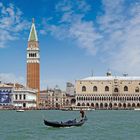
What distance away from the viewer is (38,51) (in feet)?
375

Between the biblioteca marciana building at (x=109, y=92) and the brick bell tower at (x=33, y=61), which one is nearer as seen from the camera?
the biblioteca marciana building at (x=109, y=92)

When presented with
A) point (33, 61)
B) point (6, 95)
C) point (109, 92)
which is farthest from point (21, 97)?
point (109, 92)

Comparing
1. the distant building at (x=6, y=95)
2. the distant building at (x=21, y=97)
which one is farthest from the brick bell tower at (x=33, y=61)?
the distant building at (x=6, y=95)

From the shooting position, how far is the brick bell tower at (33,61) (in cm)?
10912

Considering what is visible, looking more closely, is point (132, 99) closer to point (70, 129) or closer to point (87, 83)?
point (87, 83)

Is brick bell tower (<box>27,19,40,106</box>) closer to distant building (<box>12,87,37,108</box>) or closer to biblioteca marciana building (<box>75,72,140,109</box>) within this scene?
distant building (<box>12,87,37,108</box>)

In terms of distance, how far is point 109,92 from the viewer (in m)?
105

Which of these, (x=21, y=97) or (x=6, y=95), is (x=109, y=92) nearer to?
(x=21, y=97)

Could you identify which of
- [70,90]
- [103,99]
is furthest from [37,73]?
[70,90]

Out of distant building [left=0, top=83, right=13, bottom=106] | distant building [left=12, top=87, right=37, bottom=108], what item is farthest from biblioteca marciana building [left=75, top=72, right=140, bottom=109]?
distant building [left=0, top=83, right=13, bottom=106]

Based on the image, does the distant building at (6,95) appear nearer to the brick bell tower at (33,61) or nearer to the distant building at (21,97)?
the distant building at (21,97)

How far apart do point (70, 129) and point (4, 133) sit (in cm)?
467

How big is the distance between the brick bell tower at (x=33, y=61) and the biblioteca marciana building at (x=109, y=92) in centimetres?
1018

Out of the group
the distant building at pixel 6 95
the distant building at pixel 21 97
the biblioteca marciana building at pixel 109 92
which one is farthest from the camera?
the biblioteca marciana building at pixel 109 92
